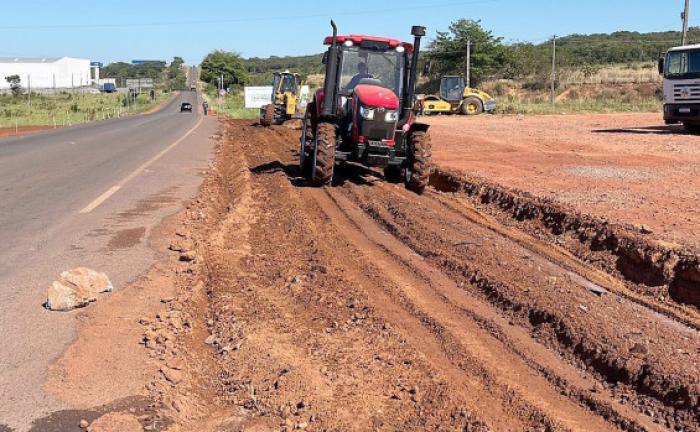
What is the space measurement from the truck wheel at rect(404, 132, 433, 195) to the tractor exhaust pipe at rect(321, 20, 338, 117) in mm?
1584

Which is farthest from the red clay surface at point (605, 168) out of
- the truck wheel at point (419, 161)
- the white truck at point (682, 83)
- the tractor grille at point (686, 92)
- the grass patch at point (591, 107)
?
the grass patch at point (591, 107)

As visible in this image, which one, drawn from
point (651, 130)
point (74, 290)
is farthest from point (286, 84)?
point (74, 290)

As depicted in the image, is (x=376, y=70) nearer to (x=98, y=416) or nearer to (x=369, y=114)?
(x=369, y=114)

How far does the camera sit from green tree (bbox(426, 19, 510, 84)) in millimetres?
68438

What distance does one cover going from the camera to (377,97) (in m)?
12.4

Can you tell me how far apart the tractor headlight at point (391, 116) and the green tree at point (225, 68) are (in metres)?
135

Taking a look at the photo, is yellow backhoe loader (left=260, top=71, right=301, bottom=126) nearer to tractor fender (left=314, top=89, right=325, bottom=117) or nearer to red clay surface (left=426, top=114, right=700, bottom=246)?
red clay surface (left=426, top=114, right=700, bottom=246)

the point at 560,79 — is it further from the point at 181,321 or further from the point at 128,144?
the point at 181,321

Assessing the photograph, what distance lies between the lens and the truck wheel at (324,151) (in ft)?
42.3

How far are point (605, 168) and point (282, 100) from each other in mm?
20580

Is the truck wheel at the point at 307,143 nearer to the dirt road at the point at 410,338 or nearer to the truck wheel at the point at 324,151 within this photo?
the truck wheel at the point at 324,151

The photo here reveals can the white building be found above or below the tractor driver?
above

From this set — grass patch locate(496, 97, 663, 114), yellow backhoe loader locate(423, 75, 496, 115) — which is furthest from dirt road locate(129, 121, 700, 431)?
grass patch locate(496, 97, 663, 114)

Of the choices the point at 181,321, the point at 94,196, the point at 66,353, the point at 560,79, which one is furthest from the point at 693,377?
the point at 560,79
